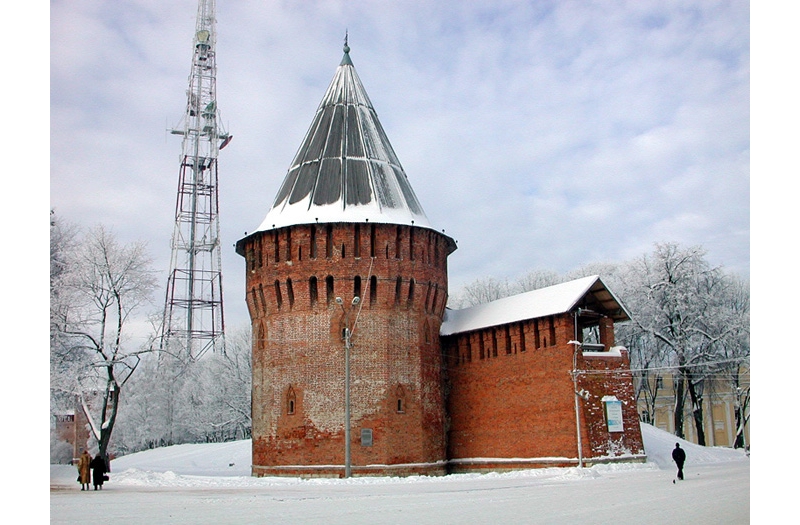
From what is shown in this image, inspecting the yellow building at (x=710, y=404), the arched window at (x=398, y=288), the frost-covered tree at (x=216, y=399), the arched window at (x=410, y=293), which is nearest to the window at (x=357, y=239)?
the arched window at (x=398, y=288)

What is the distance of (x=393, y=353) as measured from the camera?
21.6m

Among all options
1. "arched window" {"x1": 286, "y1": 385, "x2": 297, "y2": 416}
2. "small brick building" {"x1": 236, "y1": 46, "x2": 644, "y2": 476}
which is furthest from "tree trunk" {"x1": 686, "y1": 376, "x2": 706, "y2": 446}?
"arched window" {"x1": 286, "y1": 385, "x2": 297, "y2": 416}

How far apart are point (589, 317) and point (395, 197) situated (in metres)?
6.17

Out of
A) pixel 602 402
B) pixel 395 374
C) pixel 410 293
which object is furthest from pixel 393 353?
pixel 602 402

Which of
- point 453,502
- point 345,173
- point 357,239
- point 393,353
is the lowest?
point 453,502

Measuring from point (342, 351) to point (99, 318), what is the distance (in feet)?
21.3

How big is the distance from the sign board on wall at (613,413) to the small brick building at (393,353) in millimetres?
33

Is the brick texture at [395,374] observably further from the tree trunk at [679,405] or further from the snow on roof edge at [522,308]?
the tree trunk at [679,405]

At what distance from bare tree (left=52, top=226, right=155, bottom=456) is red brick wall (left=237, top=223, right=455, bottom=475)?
346 cm

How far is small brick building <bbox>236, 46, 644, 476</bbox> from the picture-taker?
66.9ft

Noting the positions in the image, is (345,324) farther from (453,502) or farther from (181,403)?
(181,403)

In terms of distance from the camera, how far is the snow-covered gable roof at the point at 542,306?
2064 cm
